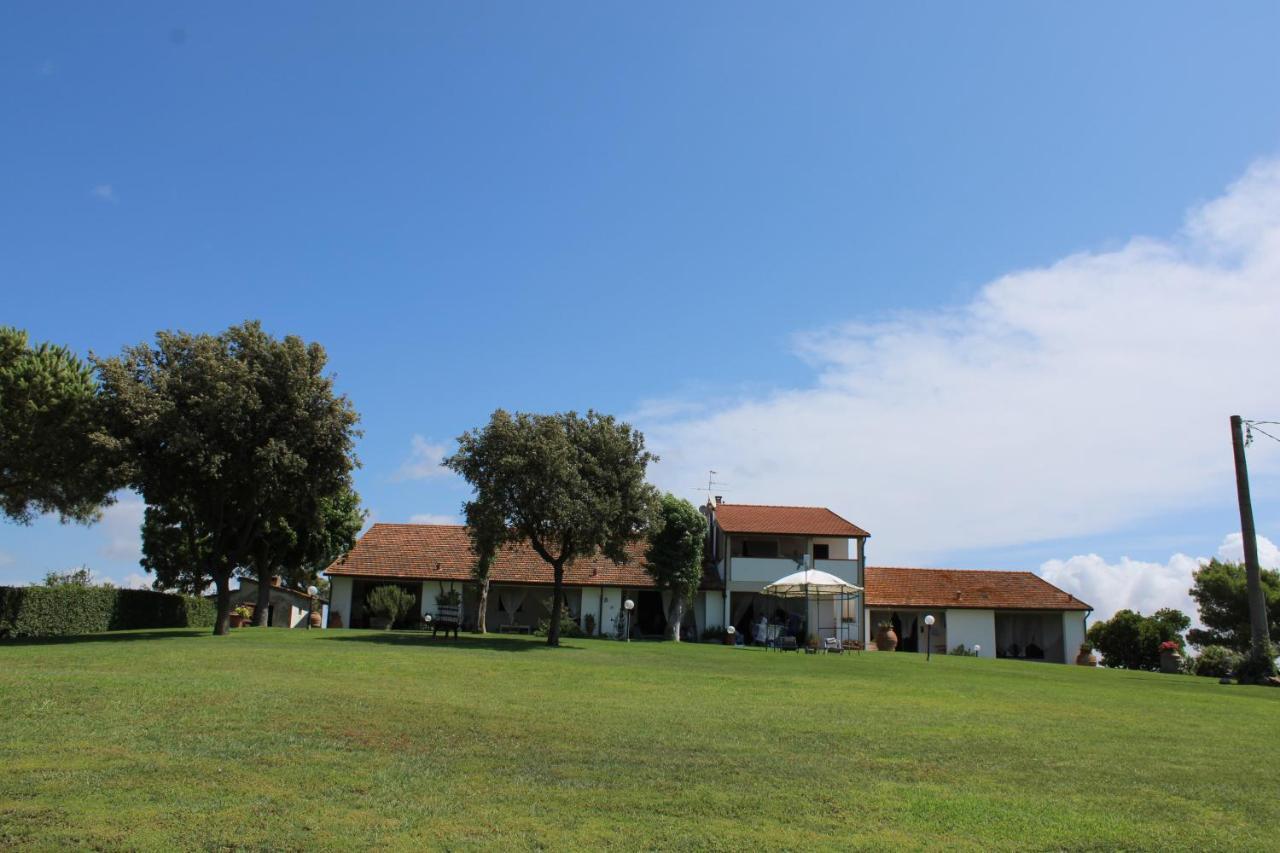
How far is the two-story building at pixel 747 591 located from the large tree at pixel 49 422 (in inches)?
637

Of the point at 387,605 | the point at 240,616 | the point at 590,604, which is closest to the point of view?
the point at 387,605

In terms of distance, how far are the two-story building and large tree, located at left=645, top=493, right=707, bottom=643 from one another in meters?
1.54

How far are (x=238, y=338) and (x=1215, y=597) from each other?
5001 cm

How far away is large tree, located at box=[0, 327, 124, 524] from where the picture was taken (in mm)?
25406

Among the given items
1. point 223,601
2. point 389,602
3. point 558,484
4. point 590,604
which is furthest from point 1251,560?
point 389,602

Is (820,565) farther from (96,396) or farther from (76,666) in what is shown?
(76,666)

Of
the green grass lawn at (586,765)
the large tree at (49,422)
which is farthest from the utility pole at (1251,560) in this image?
the large tree at (49,422)

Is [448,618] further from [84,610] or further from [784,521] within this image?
[784,521]

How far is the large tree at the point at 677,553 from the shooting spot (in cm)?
4106

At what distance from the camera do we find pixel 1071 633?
1789 inches

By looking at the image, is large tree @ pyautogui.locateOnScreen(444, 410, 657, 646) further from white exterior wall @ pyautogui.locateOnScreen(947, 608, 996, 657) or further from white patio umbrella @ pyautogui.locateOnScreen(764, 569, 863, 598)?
white exterior wall @ pyautogui.locateOnScreen(947, 608, 996, 657)

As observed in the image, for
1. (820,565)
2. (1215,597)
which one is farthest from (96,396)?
(1215,597)

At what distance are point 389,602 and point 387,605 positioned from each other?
0.48 feet

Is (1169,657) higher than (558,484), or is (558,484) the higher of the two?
(558,484)
